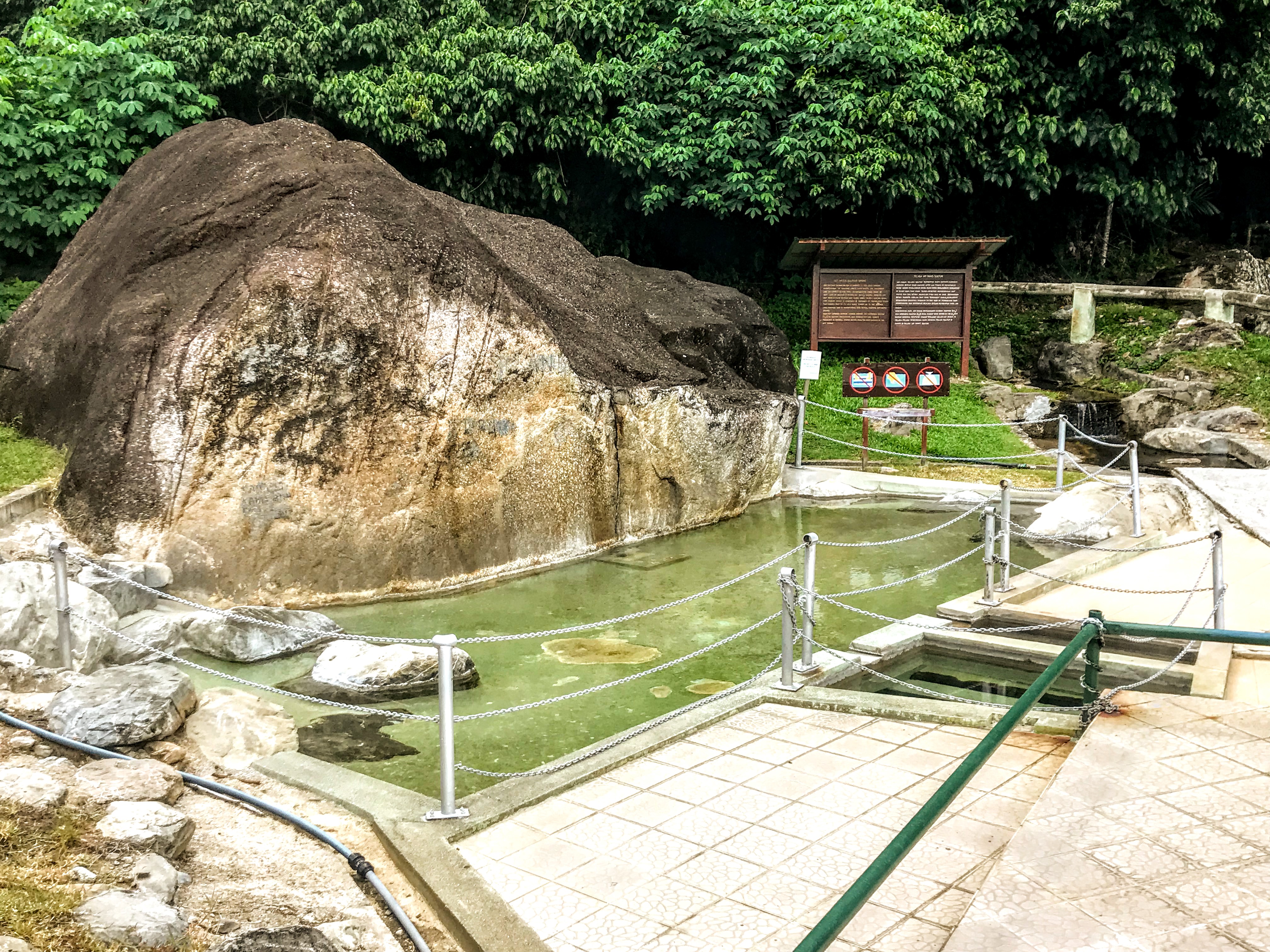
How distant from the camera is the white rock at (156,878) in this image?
3.50 meters

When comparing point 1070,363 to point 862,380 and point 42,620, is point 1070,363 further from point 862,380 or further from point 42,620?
point 42,620

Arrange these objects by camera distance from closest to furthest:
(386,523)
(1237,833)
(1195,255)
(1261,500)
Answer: (1237,833), (386,523), (1261,500), (1195,255)

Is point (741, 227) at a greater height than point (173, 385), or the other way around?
point (741, 227)

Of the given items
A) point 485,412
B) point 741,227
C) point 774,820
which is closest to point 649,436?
point 485,412

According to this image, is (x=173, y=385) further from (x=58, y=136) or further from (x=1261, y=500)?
(x=1261, y=500)

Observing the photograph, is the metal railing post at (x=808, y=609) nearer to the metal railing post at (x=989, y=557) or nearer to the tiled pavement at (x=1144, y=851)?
the tiled pavement at (x=1144, y=851)

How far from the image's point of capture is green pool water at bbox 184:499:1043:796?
589 cm

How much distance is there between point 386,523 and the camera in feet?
28.1

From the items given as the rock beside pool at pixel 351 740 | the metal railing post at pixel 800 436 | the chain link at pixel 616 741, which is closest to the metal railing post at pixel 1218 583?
the chain link at pixel 616 741

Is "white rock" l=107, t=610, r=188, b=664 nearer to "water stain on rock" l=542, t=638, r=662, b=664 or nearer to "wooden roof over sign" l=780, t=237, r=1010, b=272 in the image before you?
"water stain on rock" l=542, t=638, r=662, b=664

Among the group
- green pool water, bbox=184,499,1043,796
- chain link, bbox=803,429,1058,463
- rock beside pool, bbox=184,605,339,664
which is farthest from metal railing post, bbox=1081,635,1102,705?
chain link, bbox=803,429,1058,463

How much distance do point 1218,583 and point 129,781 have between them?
21.3 feet

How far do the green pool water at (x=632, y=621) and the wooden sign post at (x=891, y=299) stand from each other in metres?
5.48

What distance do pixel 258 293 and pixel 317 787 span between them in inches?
189
